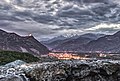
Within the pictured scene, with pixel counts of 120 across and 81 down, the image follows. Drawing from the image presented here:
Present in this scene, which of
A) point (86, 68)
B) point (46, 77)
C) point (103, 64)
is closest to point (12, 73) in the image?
point (46, 77)

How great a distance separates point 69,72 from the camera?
1800 centimetres

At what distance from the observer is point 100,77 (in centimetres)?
1805

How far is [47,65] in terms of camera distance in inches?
719

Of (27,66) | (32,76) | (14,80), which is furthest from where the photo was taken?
(27,66)

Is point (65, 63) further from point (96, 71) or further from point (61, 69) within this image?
point (96, 71)

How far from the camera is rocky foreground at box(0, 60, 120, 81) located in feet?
57.8

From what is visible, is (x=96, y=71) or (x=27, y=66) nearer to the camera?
(x=96, y=71)

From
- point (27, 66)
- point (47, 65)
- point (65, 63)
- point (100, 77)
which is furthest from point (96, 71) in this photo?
point (27, 66)

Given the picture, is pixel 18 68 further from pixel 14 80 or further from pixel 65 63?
pixel 65 63

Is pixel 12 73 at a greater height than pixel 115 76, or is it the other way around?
pixel 12 73

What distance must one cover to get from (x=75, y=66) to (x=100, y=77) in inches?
79.1

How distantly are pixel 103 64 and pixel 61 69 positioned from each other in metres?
3.28

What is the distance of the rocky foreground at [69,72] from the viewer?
17608mm

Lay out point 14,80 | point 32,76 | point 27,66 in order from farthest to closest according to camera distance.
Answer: point 27,66, point 32,76, point 14,80
